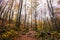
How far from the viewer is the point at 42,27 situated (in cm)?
353

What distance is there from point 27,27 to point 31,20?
19cm

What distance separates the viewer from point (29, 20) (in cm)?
361

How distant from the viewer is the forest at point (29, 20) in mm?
3502

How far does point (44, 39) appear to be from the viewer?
3455mm

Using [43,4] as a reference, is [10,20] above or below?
below

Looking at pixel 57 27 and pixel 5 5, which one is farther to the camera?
pixel 5 5

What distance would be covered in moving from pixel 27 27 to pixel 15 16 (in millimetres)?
395

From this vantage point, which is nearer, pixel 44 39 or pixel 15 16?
pixel 44 39

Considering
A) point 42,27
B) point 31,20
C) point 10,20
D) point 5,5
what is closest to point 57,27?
point 42,27

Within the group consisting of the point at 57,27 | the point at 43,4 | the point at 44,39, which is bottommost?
the point at 44,39

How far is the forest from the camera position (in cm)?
350

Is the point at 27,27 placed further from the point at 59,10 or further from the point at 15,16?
the point at 59,10

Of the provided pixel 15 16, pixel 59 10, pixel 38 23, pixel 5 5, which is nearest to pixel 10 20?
pixel 15 16

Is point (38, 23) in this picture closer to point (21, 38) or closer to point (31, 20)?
point (31, 20)
